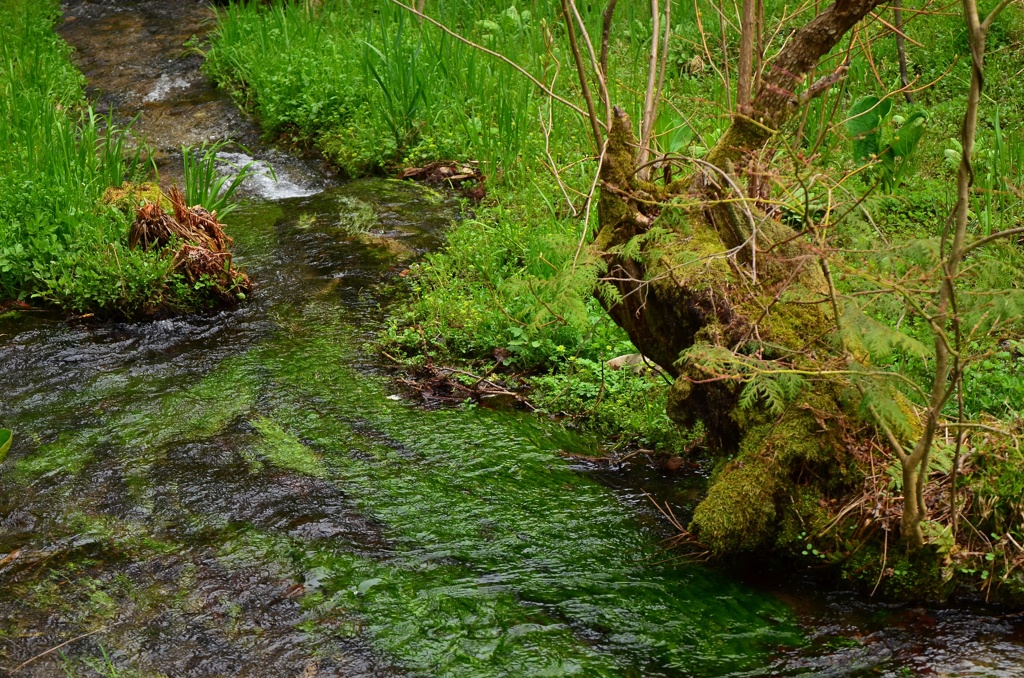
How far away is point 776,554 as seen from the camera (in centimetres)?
302

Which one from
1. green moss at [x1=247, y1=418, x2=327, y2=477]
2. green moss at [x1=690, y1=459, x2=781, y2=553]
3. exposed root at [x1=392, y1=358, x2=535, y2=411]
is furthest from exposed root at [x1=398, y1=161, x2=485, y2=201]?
green moss at [x1=690, y1=459, x2=781, y2=553]

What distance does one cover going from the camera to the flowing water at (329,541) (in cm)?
266

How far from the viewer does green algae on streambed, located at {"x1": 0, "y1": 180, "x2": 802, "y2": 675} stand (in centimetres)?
271

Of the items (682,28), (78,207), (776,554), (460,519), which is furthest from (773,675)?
(682,28)

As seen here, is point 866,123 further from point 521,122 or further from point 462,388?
point 521,122

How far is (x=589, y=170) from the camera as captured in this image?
618 centimetres

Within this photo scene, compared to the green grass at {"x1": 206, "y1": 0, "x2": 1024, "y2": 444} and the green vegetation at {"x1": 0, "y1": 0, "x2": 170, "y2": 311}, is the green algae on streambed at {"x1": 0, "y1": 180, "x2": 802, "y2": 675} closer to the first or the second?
the green vegetation at {"x1": 0, "y1": 0, "x2": 170, "y2": 311}

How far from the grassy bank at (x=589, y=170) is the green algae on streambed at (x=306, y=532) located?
0.49 metres

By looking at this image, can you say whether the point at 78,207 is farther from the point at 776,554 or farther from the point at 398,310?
the point at 776,554

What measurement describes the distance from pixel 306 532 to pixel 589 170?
145 inches

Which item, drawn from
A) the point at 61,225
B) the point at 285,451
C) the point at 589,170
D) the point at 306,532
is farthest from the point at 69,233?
the point at 589,170

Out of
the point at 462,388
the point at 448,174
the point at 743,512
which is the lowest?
the point at 462,388

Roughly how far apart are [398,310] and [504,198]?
1.34m

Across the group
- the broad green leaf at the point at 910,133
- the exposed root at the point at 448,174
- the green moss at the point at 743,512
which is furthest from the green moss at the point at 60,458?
the broad green leaf at the point at 910,133
